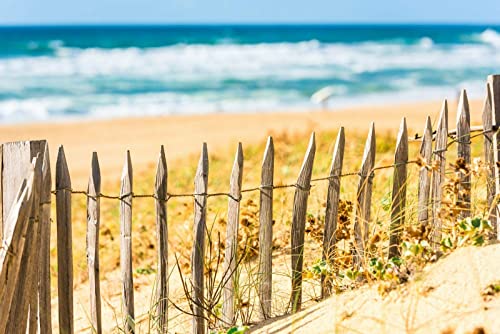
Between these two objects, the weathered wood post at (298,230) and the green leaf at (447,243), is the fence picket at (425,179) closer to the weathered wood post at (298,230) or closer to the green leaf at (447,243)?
the green leaf at (447,243)

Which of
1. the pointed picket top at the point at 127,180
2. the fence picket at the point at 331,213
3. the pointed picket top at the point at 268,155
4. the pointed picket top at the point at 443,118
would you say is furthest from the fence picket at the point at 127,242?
the pointed picket top at the point at 443,118

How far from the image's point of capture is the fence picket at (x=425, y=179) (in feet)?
12.6

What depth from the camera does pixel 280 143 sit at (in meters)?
9.62

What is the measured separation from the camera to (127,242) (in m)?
3.60

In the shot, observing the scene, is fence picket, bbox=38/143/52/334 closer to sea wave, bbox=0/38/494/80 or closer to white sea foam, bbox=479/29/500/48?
sea wave, bbox=0/38/494/80

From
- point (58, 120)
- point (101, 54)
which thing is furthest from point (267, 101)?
point (101, 54)

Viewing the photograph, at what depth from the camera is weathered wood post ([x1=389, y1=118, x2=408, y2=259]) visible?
3824mm

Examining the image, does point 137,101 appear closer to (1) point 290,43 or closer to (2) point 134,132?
(2) point 134,132

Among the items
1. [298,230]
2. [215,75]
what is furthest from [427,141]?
[215,75]

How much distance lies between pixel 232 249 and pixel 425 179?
1058 mm

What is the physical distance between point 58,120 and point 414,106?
1014 centimetres

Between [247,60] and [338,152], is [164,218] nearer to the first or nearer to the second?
[338,152]

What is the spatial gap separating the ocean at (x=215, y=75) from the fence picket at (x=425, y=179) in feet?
60.5

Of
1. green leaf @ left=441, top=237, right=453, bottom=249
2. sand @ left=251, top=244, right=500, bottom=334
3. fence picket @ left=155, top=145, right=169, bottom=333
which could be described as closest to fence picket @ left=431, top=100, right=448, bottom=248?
green leaf @ left=441, top=237, right=453, bottom=249
